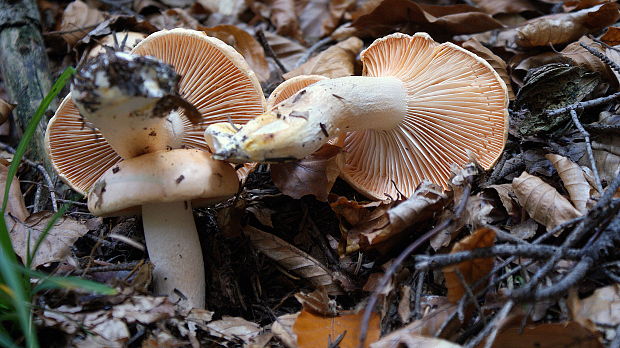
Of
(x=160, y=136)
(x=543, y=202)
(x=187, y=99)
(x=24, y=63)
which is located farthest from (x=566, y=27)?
(x=24, y=63)

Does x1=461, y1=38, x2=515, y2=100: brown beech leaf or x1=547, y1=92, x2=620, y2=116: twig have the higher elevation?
x1=461, y1=38, x2=515, y2=100: brown beech leaf

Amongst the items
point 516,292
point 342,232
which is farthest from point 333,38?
point 516,292

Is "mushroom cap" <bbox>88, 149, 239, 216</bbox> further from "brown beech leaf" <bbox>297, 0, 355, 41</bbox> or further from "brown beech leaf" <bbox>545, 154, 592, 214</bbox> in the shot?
"brown beech leaf" <bbox>297, 0, 355, 41</bbox>

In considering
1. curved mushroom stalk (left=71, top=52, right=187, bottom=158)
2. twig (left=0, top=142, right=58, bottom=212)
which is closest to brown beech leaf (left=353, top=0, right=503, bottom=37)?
curved mushroom stalk (left=71, top=52, right=187, bottom=158)

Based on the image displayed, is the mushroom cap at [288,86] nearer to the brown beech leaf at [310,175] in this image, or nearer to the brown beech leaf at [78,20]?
the brown beech leaf at [310,175]

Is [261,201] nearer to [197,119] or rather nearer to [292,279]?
[292,279]

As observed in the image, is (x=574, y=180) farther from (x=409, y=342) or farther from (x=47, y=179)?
(x=47, y=179)
